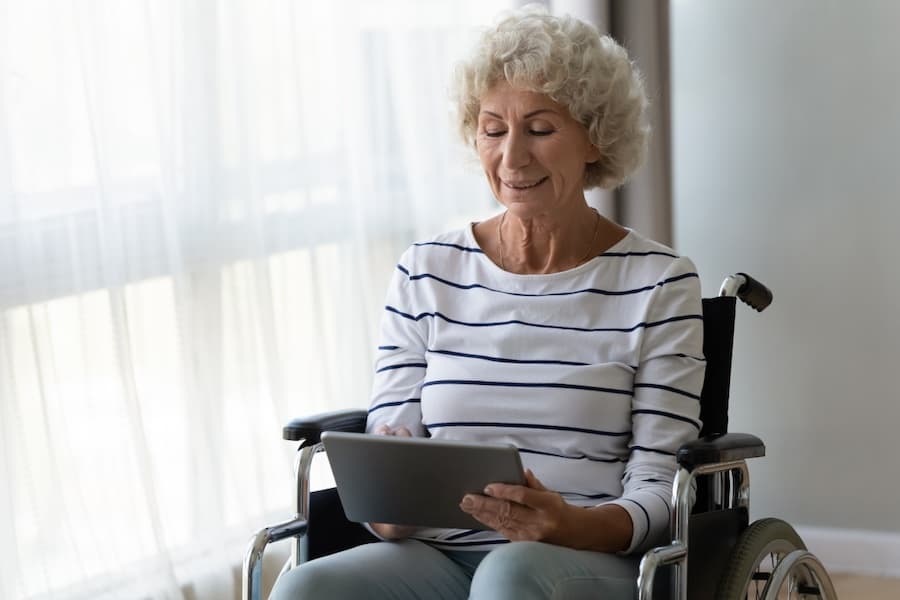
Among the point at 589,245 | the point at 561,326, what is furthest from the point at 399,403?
the point at 589,245

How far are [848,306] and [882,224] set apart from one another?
0.70 feet

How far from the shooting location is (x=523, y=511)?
1.71 metres

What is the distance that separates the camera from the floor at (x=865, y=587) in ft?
9.69

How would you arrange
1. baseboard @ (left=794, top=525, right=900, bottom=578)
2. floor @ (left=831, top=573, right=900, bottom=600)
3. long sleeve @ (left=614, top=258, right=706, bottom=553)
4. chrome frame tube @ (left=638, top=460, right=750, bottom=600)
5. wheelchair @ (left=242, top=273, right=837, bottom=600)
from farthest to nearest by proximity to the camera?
baseboard @ (left=794, top=525, right=900, bottom=578) → floor @ (left=831, top=573, right=900, bottom=600) → long sleeve @ (left=614, top=258, right=706, bottom=553) → wheelchair @ (left=242, top=273, right=837, bottom=600) → chrome frame tube @ (left=638, top=460, right=750, bottom=600)

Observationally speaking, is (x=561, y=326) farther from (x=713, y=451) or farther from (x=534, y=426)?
(x=713, y=451)

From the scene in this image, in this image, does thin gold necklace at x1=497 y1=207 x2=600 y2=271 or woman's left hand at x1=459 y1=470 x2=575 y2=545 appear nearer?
woman's left hand at x1=459 y1=470 x2=575 y2=545

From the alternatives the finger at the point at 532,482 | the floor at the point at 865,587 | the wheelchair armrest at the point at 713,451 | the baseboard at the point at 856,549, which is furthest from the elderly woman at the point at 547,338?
the baseboard at the point at 856,549

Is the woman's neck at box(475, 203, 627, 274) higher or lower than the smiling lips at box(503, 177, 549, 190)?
lower

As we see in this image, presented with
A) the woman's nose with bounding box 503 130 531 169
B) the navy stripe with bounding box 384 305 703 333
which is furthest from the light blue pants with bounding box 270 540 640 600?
the woman's nose with bounding box 503 130 531 169

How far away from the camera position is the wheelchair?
172cm

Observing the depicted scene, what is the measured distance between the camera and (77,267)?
233cm

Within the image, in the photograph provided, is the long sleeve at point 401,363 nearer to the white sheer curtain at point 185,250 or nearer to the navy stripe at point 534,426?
the navy stripe at point 534,426

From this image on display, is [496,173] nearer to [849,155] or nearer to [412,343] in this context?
[412,343]

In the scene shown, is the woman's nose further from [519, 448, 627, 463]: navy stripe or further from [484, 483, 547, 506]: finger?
[484, 483, 547, 506]: finger
